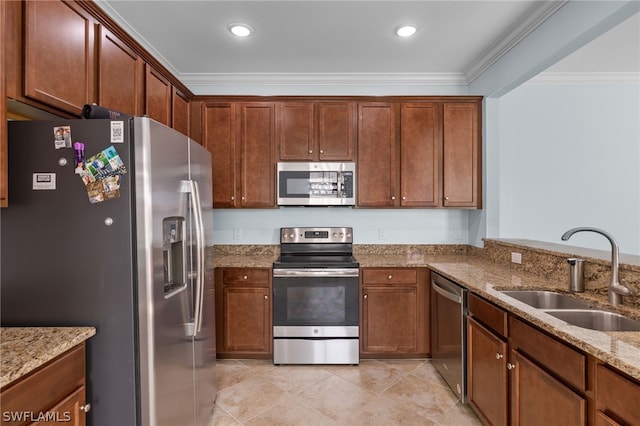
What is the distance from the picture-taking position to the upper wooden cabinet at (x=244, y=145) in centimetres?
309

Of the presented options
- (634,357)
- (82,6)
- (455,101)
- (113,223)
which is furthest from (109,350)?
(455,101)

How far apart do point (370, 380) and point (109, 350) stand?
199 cm

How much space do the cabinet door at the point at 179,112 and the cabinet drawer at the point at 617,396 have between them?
3.03m

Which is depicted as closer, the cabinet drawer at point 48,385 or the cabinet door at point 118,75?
the cabinet drawer at point 48,385

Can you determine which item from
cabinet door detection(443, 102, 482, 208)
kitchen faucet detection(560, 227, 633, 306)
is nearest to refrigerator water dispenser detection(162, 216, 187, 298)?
kitchen faucet detection(560, 227, 633, 306)

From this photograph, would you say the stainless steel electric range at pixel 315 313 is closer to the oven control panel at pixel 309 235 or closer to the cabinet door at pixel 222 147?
the oven control panel at pixel 309 235

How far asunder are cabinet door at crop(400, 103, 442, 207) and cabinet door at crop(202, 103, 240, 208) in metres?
1.67

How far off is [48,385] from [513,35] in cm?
344

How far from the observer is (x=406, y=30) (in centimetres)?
240

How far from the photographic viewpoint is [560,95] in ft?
11.0

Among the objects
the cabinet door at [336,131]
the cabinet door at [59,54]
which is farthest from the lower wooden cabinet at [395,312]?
the cabinet door at [59,54]

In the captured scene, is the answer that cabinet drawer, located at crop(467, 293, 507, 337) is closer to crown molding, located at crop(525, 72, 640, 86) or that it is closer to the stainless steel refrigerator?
the stainless steel refrigerator

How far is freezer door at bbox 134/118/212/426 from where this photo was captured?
1.35 meters

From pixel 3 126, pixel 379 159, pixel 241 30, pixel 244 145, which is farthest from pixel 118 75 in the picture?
pixel 379 159
